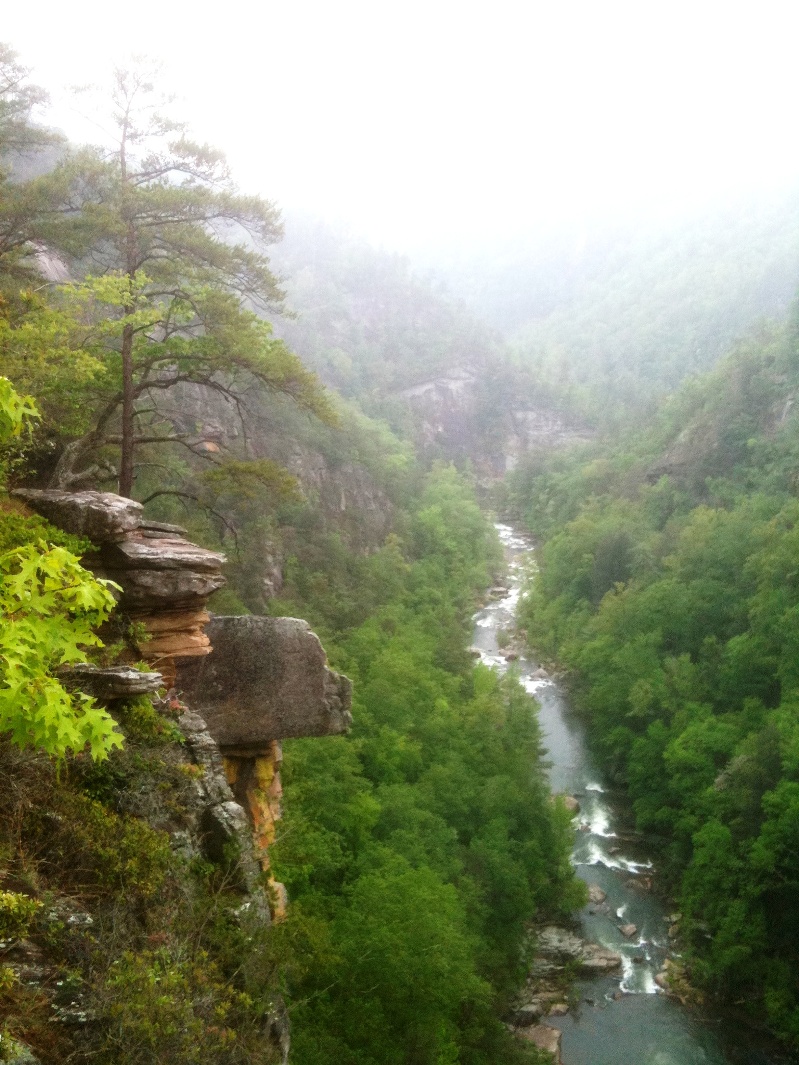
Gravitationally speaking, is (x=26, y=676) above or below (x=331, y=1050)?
above

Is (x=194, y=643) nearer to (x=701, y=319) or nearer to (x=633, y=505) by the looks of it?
(x=633, y=505)

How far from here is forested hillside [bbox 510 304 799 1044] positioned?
893 inches

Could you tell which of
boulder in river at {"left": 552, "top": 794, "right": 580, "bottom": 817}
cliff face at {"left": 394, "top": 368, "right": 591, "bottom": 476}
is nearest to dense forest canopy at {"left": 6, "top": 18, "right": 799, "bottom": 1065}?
boulder in river at {"left": 552, "top": 794, "right": 580, "bottom": 817}

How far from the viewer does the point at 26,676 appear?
14.7ft

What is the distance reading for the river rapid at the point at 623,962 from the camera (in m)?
19.2

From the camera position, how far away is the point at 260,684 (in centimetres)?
1049

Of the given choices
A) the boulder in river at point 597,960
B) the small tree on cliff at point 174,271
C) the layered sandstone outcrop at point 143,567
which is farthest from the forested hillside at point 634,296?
the layered sandstone outcrop at point 143,567

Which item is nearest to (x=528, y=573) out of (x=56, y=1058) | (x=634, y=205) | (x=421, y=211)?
(x=56, y=1058)

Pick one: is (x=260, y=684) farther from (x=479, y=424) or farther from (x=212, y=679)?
(x=479, y=424)

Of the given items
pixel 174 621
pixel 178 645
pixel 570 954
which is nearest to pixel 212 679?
pixel 178 645

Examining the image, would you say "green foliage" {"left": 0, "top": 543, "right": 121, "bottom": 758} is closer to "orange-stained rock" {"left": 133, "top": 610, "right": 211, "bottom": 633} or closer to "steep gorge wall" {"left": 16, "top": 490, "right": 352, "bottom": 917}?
"steep gorge wall" {"left": 16, "top": 490, "right": 352, "bottom": 917}

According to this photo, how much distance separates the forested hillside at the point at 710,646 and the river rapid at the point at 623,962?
0.91 metres

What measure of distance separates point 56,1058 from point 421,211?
18846 cm

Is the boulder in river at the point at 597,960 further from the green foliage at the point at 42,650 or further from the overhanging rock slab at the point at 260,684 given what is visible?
the green foliage at the point at 42,650
